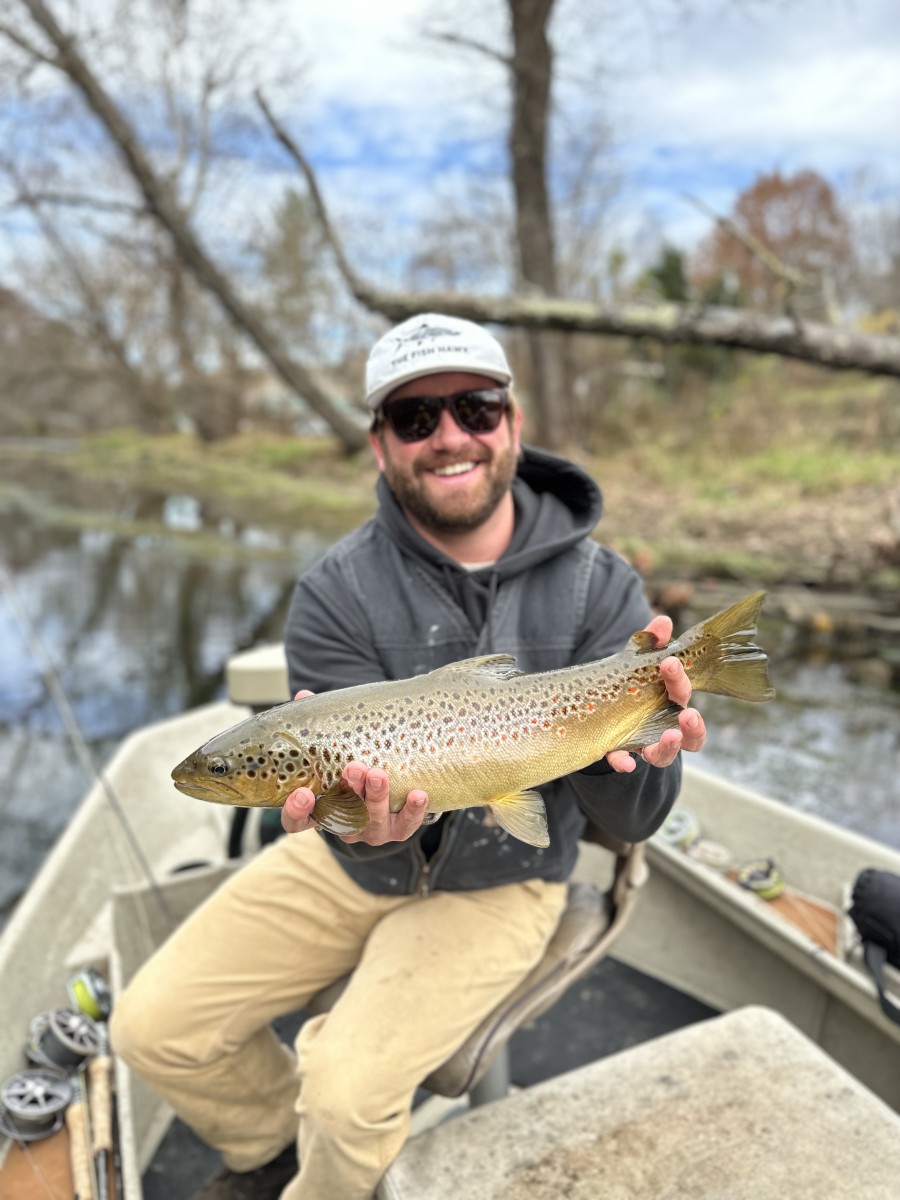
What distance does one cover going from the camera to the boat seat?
100 inches

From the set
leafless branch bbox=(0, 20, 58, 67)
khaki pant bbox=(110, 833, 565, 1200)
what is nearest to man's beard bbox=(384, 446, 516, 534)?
khaki pant bbox=(110, 833, 565, 1200)

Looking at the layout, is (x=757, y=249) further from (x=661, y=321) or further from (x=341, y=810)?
(x=341, y=810)

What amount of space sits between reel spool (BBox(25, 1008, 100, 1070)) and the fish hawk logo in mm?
2577

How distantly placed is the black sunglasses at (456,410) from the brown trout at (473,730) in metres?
0.94

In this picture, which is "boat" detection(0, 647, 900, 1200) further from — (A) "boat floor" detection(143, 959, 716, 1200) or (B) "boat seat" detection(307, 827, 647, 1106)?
(B) "boat seat" detection(307, 827, 647, 1106)

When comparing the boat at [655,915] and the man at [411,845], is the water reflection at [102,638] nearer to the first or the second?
the boat at [655,915]

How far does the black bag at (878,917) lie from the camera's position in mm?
3051

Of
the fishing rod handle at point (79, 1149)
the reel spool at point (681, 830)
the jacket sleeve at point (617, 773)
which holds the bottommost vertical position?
the reel spool at point (681, 830)

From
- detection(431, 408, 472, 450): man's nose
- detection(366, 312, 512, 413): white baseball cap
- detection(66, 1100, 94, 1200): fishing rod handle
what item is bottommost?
detection(66, 1100, 94, 1200): fishing rod handle

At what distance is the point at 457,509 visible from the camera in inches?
115

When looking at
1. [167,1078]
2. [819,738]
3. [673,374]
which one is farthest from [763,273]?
[167,1078]

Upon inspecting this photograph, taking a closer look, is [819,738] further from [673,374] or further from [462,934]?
[673,374]

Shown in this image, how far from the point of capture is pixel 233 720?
5.31 m

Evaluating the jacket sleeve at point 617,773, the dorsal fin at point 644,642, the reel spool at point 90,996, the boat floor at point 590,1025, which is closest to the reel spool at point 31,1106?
the reel spool at point 90,996
